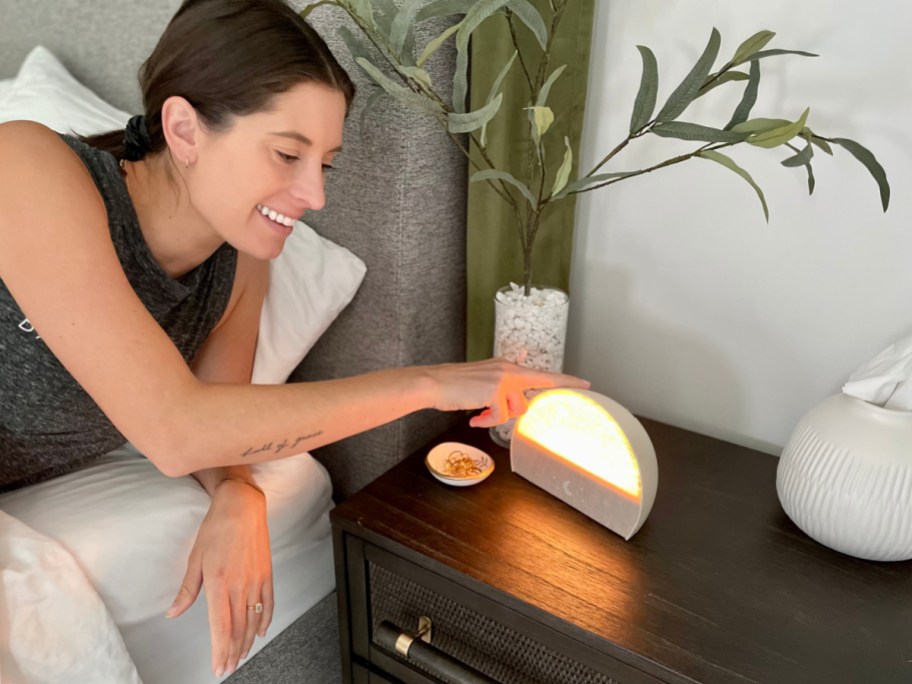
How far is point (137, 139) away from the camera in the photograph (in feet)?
3.04

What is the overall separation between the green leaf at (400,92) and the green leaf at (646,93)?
0.73ft

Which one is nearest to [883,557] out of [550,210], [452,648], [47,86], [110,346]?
[452,648]

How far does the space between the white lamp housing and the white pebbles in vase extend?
8 cm

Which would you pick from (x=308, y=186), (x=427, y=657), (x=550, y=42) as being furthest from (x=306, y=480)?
(x=550, y=42)

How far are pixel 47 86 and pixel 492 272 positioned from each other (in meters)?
0.89

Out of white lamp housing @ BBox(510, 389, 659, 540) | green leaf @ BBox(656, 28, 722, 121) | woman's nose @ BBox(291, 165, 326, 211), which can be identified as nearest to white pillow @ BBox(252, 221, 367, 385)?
woman's nose @ BBox(291, 165, 326, 211)

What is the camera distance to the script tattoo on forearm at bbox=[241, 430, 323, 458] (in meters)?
0.84

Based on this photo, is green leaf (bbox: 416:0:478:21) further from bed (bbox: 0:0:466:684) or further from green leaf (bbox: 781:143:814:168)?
green leaf (bbox: 781:143:814:168)

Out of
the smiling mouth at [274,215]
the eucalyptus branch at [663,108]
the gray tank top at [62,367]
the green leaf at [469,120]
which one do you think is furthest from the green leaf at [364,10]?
the gray tank top at [62,367]

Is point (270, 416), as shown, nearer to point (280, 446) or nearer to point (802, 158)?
point (280, 446)

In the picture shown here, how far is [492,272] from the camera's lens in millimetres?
1123

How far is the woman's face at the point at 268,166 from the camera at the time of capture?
821 millimetres

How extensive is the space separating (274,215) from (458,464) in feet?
1.26

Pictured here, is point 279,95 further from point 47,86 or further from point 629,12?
point 47,86
